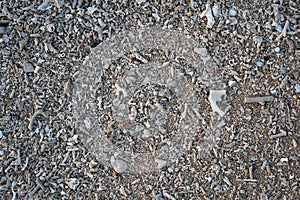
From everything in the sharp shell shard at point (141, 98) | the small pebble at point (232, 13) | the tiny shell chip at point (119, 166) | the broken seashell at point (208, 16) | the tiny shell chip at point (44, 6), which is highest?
the small pebble at point (232, 13)

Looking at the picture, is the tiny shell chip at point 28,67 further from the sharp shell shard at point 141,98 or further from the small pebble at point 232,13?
the small pebble at point 232,13

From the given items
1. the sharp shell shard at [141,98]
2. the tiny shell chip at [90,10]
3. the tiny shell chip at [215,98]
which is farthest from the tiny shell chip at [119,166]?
the tiny shell chip at [90,10]

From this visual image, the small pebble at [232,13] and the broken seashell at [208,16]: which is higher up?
the small pebble at [232,13]

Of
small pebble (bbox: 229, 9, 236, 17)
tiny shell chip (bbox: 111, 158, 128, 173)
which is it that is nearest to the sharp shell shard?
tiny shell chip (bbox: 111, 158, 128, 173)

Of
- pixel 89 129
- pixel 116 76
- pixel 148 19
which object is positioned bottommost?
pixel 89 129

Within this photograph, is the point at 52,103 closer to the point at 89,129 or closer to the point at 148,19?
the point at 89,129

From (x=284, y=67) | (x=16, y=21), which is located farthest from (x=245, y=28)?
(x=16, y=21)

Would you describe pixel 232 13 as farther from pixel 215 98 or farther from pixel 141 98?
pixel 141 98

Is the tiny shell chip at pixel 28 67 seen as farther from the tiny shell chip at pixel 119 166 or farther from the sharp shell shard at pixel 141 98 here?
the tiny shell chip at pixel 119 166
